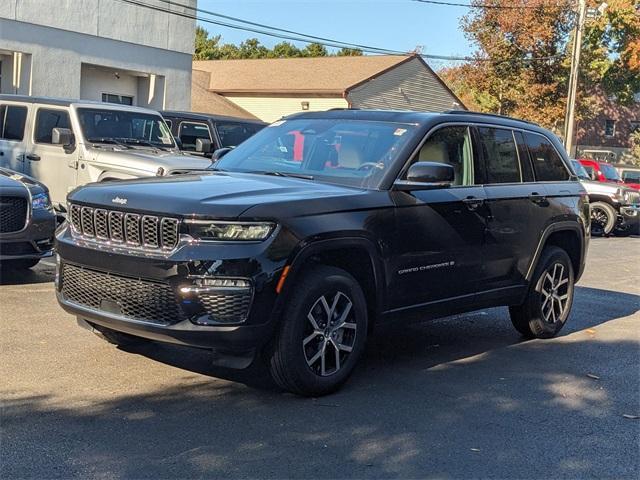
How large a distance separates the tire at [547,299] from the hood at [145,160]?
4.73m

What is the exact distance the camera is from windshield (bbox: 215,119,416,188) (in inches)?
234

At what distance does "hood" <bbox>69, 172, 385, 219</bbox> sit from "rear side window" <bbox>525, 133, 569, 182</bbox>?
2.50m

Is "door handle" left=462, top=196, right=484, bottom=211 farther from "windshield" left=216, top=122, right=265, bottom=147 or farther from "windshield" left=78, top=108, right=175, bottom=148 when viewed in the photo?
"windshield" left=216, top=122, right=265, bottom=147

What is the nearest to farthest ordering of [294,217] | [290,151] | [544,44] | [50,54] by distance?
[294,217] → [290,151] → [50,54] → [544,44]

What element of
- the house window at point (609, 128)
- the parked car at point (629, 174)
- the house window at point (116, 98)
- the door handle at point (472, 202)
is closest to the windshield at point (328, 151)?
the door handle at point (472, 202)

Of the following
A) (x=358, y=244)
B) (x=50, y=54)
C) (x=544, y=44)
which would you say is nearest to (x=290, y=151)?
(x=358, y=244)

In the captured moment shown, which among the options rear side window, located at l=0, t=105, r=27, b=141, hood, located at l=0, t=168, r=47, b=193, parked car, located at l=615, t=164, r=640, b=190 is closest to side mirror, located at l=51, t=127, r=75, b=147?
rear side window, located at l=0, t=105, r=27, b=141

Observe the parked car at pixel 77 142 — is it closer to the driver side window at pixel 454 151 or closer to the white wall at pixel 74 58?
the driver side window at pixel 454 151

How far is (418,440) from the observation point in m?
4.62

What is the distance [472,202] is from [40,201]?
14.8 ft

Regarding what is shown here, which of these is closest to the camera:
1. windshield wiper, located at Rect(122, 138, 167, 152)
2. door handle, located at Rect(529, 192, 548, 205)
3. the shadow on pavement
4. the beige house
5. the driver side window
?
the shadow on pavement

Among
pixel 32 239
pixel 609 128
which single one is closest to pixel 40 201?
pixel 32 239

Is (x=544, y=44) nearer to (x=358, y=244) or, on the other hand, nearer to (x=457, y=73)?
(x=457, y=73)

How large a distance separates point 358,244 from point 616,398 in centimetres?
220
